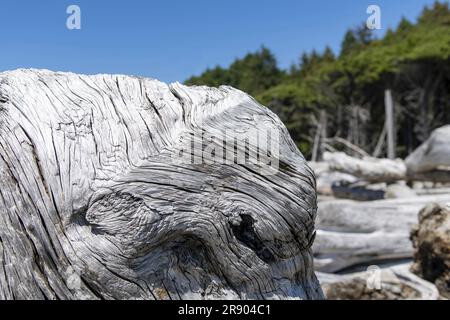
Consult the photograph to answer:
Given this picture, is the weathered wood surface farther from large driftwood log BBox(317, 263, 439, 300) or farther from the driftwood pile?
large driftwood log BBox(317, 263, 439, 300)

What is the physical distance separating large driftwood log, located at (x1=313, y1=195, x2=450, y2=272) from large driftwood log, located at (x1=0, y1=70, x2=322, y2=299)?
4540 mm

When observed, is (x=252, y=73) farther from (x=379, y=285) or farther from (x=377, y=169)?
(x=379, y=285)

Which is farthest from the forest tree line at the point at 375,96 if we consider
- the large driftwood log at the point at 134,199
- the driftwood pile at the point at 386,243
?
the large driftwood log at the point at 134,199

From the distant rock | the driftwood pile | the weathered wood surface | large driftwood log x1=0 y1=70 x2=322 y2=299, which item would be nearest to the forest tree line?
the weathered wood surface

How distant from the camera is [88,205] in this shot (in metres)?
1.70

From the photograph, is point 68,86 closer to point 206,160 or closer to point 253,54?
point 206,160

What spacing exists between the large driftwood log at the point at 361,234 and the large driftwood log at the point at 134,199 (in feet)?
14.9

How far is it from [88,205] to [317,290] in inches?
43.4

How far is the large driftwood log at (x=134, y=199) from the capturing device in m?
1.71

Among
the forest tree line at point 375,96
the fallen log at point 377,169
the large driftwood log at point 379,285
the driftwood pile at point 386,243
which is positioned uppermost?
the forest tree line at point 375,96

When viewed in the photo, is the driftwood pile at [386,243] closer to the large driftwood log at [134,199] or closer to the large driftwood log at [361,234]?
the large driftwood log at [361,234]
